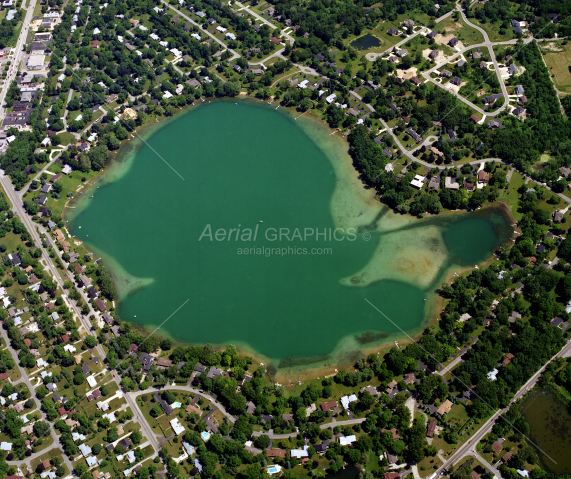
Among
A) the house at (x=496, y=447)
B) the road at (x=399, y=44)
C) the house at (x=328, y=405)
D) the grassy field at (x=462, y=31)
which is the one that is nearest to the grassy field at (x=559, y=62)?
the grassy field at (x=462, y=31)

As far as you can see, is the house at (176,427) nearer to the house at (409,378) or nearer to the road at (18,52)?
the house at (409,378)

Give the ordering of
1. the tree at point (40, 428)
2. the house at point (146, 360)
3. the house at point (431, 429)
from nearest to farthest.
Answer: the house at point (431, 429), the tree at point (40, 428), the house at point (146, 360)

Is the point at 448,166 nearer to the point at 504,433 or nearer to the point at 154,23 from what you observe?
the point at 504,433

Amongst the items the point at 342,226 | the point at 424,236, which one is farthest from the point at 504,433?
the point at 342,226

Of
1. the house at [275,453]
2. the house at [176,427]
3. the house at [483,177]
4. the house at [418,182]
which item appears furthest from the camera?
the house at [483,177]

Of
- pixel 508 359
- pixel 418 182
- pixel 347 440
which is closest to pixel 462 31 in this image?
pixel 418 182

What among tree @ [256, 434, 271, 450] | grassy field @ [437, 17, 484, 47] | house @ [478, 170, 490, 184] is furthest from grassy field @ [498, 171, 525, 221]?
tree @ [256, 434, 271, 450]

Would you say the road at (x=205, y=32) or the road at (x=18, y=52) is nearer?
the road at (x=18, y=52)
